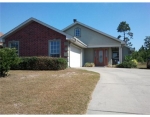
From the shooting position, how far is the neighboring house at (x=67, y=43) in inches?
670

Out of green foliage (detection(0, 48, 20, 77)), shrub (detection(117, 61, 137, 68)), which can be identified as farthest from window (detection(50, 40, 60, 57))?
shrub (detection(117, 61, 137, 68))

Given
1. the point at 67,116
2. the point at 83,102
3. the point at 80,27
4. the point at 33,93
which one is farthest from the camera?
the point at 80,27

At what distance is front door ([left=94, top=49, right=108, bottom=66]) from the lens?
22.2 meters

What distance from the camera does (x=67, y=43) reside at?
1652cm

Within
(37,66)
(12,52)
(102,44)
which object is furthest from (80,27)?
(12,52)

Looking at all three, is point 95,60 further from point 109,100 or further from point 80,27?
point 109,100

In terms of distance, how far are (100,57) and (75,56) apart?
4676mm

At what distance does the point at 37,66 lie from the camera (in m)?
13.8

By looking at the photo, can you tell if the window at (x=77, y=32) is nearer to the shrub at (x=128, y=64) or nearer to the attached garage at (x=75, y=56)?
the attached garage at (x=75, y=56)

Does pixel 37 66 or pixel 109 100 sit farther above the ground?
pixel 37 66

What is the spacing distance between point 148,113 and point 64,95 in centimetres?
266

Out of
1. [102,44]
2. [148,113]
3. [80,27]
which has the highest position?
[80,27]

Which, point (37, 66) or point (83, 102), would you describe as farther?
point (37, 66)

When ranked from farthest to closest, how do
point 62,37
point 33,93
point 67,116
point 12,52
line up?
point 62,37 → point 12,52 → point 33,93 → point 67,116
